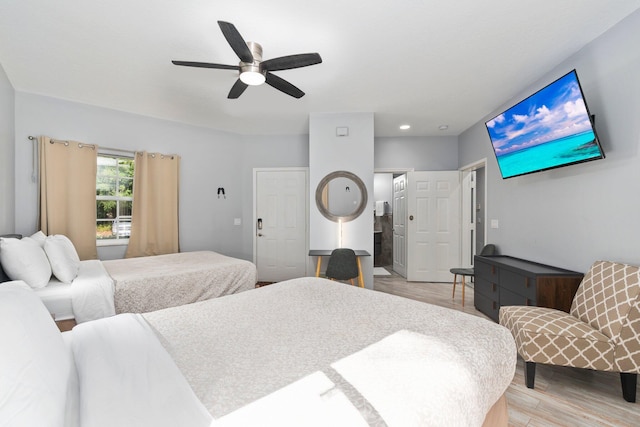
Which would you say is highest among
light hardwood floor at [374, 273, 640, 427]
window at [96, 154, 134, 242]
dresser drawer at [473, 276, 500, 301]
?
window at [96, 154, 134, 242]

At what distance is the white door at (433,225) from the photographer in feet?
16.1

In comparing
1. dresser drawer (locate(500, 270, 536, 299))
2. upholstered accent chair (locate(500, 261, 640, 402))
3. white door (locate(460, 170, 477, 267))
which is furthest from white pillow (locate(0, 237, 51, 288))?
white door (locate(460, 170, 477, 267))

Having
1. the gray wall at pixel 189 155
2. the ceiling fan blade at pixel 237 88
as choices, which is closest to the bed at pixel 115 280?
the gray wall at pixel 189 155

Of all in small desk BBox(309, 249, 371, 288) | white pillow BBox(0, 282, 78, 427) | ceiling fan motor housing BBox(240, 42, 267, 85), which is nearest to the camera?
white pillow BBox(0, 282, 78, 427)

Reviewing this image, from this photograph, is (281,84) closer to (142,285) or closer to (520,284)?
(142,285)

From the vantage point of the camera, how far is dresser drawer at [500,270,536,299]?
250 cm

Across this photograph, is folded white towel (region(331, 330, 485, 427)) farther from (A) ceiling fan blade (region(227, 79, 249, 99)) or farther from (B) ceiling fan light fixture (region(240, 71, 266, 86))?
(A) ceiling fan blade (region(227, 79, 249, 99))

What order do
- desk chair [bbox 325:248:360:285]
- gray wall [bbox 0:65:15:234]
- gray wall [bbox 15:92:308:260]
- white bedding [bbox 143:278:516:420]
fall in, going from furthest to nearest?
desk chair [bbox 325:248:360:285], gray wall [bbox 15:92:308:260], gray wall [bbox 0:65:15:234], white bedding [bbox 143:278:516:420]

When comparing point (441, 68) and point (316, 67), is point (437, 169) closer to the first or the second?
point (441, 68)

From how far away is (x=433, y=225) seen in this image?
16.3 feet

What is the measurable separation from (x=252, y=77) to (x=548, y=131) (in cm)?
256

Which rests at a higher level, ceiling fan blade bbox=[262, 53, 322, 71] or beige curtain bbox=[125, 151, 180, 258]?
ceiling fan blade bbox=[262, 53, 322, 71]

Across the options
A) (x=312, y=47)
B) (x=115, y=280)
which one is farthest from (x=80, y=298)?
(x=312, y=47)

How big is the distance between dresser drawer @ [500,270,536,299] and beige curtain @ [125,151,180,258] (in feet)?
14.1
